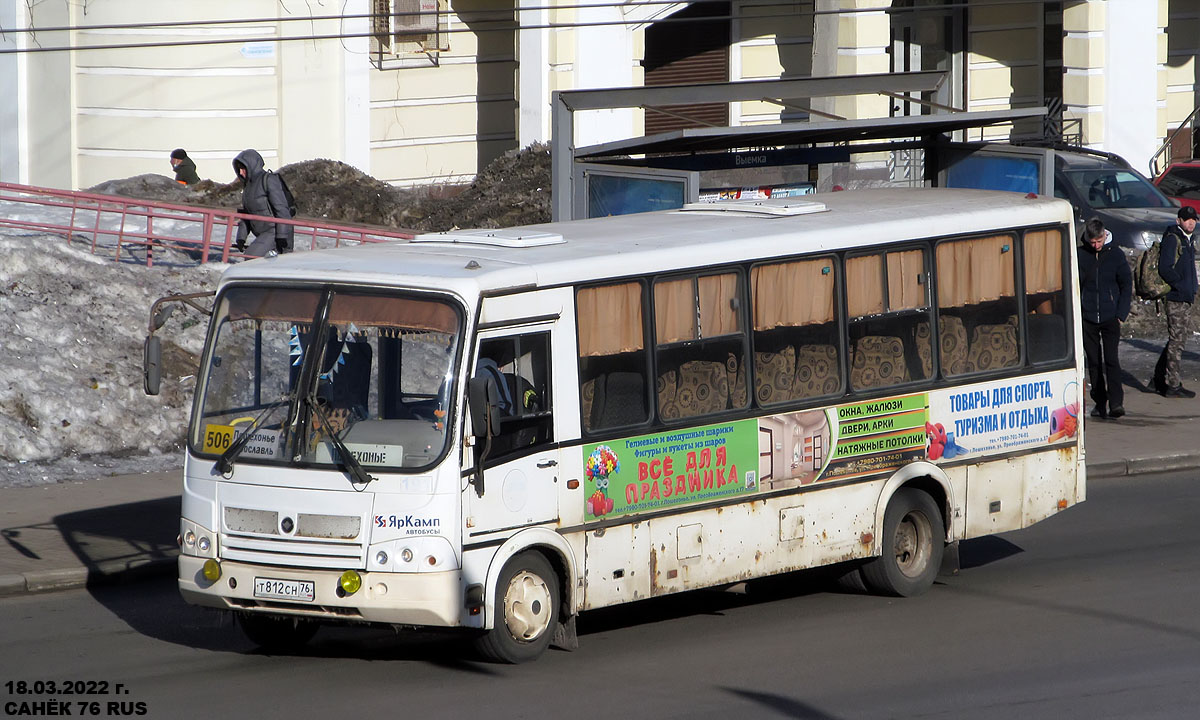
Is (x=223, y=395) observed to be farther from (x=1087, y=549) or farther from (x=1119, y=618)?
(x=1087, y=549)

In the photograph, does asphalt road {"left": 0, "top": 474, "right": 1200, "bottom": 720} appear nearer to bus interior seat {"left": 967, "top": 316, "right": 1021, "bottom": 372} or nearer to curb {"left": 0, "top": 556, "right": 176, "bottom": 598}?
curb {"left": 0, "top": 556, "right": 176, "bottom": 598}

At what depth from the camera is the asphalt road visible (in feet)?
28.3

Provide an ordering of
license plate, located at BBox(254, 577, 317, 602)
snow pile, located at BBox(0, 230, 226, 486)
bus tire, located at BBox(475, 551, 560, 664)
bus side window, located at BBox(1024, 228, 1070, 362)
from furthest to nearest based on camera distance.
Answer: snow pile, located at BBox(0, 230, 226, 486) → bus side window, located at BBox(1024, 228, 1070, 362) → bus tire, located at BBox(475, 551, 560, 664) → license plate, located at BBox(254, 577, 317, 602)

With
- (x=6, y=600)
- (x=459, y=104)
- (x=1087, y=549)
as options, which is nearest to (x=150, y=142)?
(x=459, y=104)

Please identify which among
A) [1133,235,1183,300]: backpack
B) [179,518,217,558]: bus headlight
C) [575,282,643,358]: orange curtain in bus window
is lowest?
[179,518,217,558]: bus headlight

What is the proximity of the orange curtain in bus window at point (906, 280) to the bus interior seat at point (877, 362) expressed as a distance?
0.86 feet

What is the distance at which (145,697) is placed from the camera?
8.80 metres

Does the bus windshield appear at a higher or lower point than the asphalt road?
higher

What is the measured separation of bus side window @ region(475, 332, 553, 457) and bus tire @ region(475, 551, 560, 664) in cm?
67

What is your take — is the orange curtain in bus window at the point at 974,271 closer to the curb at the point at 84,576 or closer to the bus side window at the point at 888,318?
the bus side window at the point at 888,318

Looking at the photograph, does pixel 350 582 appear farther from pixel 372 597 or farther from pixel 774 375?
pixel 774 375

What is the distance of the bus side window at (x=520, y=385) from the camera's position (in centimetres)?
923

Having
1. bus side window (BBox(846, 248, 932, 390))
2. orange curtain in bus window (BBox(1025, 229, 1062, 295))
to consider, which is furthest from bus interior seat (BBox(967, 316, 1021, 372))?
bus side window (BBox(846, 248, 932, 390))

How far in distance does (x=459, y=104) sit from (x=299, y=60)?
469 centimetres
